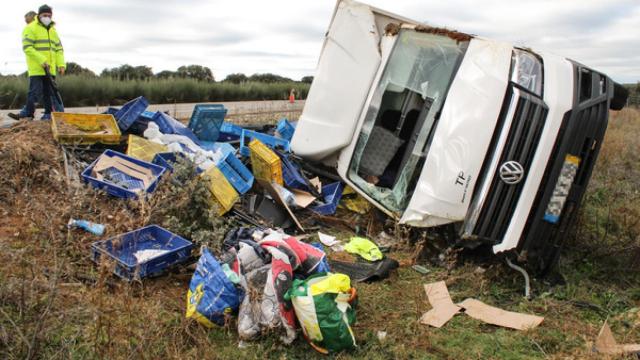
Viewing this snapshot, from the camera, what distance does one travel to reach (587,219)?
18.8ft

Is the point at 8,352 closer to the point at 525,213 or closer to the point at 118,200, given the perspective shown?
the point at 118,200

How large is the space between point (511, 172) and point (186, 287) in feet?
8.70

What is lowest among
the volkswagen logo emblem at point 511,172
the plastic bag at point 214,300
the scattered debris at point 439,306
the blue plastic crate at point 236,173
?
the plastic bag at point 214,300

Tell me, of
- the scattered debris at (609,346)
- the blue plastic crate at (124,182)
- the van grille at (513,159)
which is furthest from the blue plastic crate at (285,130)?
the scattered debris at (609,346)

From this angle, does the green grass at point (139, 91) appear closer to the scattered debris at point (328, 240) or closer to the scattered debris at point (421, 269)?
the scattered debris at point (328, 240)

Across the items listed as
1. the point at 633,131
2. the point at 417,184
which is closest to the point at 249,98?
the point at 633,131

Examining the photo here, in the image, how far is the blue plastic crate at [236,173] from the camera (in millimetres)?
5527

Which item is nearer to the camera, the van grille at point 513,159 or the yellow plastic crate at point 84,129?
the van grille at point 513,159

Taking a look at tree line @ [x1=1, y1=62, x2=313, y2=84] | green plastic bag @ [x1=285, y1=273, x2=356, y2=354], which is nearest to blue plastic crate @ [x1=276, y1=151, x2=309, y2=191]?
green plastic bag @ [x1=285, y1=273, x2=356, y2=354]

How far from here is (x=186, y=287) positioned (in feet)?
12.5

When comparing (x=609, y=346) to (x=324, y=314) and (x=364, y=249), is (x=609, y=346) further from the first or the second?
(x=364, y=249)

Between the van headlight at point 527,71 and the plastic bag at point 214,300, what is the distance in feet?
9.24

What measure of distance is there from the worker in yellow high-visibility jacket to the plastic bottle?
335 centimetres

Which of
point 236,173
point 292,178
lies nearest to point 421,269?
point 292,178
